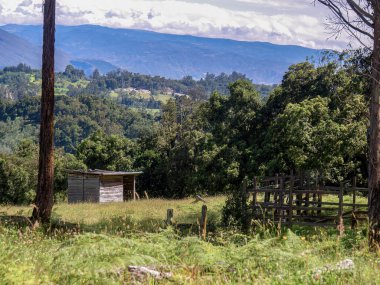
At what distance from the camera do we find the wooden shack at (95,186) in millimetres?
39406

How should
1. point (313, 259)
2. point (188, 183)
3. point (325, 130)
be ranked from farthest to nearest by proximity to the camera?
point (188, 183), point (325, 130), point (313, 259)

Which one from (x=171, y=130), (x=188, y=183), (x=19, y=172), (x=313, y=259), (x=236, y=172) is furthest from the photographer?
(x=171, y=130)

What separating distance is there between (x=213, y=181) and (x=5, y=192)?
21675 millimetres

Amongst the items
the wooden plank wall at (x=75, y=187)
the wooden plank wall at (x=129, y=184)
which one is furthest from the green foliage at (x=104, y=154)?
the wooden plank wall at (x=75, y=187)

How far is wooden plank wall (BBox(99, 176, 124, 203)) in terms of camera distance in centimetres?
3962

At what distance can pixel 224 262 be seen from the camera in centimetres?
548

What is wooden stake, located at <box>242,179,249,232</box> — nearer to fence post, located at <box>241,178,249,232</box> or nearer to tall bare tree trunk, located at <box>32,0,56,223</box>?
fence post, located at <box>241,178,249,232</box>

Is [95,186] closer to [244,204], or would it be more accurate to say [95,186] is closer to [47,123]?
[244,204]

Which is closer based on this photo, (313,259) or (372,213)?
(313,259)

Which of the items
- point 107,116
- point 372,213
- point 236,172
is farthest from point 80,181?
point 107,116

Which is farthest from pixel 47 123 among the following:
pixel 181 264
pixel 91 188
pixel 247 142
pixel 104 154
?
pixel 104 154

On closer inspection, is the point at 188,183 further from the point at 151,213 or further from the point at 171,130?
the point at 151,213

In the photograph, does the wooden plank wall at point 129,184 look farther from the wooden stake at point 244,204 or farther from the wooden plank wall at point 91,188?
the wooden stake at point 244,204

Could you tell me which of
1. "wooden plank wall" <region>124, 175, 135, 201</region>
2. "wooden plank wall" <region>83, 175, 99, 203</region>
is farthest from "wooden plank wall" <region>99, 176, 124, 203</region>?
"wooden plank wall" <region>124, 175, 135, 201</region>
